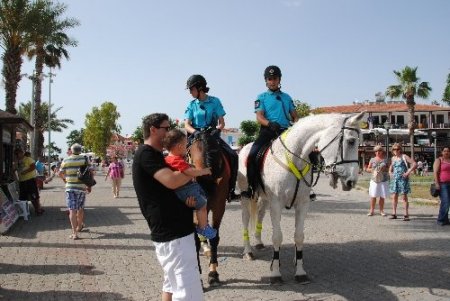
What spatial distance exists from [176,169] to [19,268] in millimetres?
4281

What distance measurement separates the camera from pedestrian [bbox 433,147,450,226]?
10.7 m

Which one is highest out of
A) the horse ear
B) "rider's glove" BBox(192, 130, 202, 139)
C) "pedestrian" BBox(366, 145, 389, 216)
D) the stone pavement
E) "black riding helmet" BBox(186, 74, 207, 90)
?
"black riding helmet" BBox(186, 74, 207, 90)

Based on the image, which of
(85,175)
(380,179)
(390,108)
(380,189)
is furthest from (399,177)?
(390,108)

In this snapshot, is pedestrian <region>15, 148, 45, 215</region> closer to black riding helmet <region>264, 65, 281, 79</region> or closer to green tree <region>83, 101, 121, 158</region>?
black riding helmet <region>264, 65, 281, 79</region>

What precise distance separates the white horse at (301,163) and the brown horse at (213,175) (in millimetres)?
623

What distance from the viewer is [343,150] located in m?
5.43

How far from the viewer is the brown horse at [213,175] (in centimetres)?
556

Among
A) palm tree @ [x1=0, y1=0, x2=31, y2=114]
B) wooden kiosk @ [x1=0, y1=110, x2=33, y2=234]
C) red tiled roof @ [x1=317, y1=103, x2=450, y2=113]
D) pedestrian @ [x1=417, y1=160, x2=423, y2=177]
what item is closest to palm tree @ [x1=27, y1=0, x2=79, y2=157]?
palm tree @ [x1=0, y1=0, x2=31, y2=114]

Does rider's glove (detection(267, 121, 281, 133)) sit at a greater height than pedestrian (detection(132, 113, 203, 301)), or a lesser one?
greater

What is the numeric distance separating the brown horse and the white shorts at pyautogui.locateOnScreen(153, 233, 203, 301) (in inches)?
81.7

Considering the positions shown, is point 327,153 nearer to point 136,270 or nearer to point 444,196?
point 136,270

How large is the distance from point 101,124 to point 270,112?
66.4 metres

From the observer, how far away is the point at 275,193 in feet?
19.2

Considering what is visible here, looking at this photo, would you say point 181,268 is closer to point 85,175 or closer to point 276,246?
point 276,246
